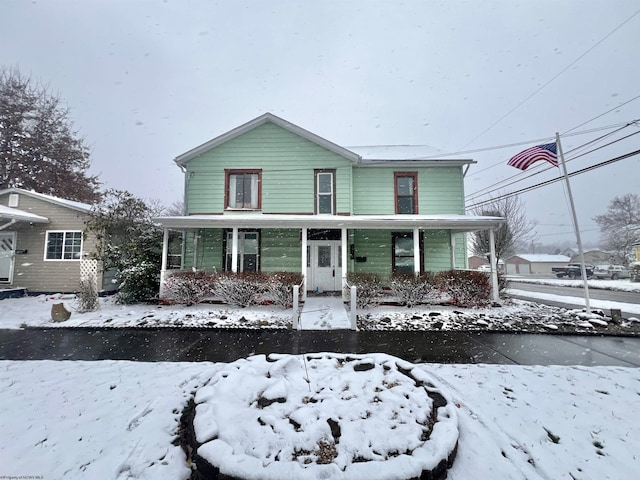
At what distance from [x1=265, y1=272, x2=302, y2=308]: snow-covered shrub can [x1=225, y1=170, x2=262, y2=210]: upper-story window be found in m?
4.10

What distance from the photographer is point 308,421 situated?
2627 mm

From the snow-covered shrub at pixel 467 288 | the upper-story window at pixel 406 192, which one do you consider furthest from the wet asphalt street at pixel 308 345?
the upper-story window at pixel 406 192

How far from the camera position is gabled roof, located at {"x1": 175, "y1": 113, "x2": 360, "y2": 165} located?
11445mm

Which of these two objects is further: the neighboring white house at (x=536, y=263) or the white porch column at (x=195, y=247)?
the neighboring white house at (x=536, y=263)

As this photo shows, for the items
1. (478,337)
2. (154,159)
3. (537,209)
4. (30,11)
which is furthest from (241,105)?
(537,209)

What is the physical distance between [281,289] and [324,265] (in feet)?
10.6

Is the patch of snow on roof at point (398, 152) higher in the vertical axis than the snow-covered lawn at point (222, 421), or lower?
higher

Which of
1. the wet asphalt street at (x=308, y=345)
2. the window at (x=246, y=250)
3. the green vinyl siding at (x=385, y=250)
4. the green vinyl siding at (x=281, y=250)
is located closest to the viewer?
the wet asphalt street at (x=308, y=345)

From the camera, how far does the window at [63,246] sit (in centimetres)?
1161

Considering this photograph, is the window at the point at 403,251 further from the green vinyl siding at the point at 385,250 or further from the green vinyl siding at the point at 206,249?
the green vinyl siding at the point at 206,249

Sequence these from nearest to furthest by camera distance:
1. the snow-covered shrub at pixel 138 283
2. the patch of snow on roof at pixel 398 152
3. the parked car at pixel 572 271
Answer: the snow-covered shrub at pixel 138 283
the patch of snow on roof at pixel 398 152
the parked car at pixel 572 271

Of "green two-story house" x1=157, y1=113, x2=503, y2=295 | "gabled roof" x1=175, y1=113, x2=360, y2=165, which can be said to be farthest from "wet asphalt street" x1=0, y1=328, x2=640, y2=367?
"gabled roof" x1=175, y1=113, x2=360, y2=165

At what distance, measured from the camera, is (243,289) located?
28.4 feet

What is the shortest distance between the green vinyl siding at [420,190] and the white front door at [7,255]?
14.7 meters
